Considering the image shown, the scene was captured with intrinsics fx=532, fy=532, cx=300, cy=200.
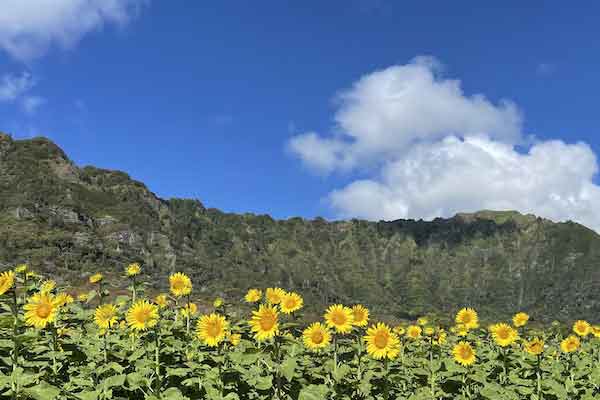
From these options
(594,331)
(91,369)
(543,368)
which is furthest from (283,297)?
(594,331)

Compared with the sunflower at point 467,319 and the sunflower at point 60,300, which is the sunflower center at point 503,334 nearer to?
the sunflower at point 467,319

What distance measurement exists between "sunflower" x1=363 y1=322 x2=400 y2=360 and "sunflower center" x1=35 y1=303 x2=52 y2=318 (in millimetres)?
4689

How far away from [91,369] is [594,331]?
14220 millimetres

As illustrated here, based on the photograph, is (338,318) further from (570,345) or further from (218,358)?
(570,345)

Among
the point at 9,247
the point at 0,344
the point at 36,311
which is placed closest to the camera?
the point at 0,344

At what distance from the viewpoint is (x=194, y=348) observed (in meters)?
8.82

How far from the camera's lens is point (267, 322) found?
727 centimetres

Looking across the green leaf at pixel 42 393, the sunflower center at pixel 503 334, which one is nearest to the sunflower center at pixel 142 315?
the green leaf at pixel 42 393

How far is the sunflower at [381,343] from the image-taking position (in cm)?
813

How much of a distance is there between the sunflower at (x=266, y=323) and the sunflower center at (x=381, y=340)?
1902 mm

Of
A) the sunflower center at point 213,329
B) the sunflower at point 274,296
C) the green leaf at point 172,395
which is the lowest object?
the green leaf at point 172,395

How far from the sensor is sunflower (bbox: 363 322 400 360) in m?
8.13

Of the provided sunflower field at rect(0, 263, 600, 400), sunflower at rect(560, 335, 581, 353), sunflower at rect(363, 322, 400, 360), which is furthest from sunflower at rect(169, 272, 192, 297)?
sunflower at rect(560, 335, 581, 353)

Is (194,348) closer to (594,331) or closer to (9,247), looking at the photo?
(594,331)
